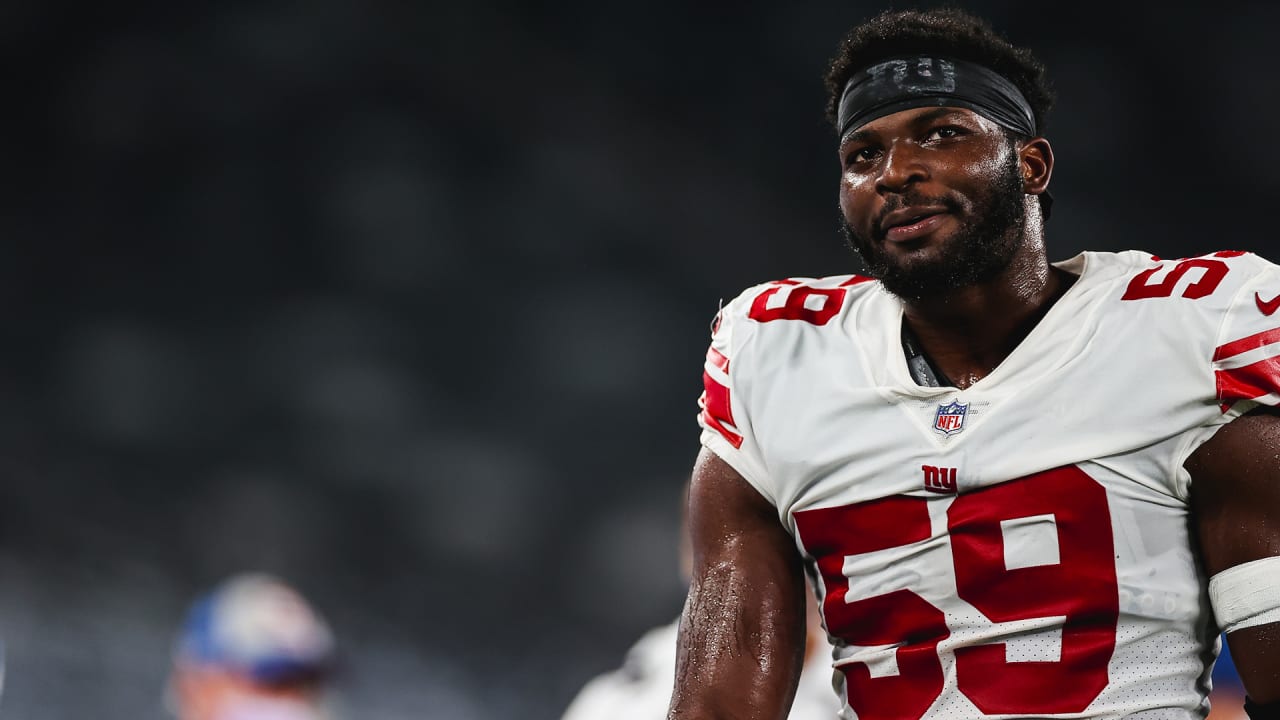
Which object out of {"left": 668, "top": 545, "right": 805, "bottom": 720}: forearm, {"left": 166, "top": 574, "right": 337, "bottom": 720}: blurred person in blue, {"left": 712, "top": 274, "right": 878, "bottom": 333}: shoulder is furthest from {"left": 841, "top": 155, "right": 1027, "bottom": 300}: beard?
{"left": 166, "top": 574, "right": 337, "bottom": 720}: blurred person in blue

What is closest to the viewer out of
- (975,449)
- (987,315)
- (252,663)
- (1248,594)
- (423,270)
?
(1248,594)

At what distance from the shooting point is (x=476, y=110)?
3652 mm

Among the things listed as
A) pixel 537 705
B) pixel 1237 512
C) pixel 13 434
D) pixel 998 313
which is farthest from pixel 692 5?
pixel 1237 512

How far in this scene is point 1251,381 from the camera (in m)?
1.16

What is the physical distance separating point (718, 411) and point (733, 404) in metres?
0.02

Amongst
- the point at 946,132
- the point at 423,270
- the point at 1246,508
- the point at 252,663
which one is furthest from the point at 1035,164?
the point at 423,270

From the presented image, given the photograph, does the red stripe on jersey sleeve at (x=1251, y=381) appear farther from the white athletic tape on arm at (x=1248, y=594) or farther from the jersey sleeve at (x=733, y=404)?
the jersey sleeve at (x=733, y=404)

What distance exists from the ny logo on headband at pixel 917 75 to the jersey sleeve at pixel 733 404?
299mm

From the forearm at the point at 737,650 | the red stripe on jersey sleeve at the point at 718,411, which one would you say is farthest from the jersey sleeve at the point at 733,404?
the forearm at the point at 737,650

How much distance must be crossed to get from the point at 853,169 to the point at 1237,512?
53 centimetres

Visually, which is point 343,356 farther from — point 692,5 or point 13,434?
point 692,5

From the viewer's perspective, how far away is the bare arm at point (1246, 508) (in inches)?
44.8

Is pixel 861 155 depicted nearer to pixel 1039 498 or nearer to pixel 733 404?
pixel 733 404

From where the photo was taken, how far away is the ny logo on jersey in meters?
1.26
